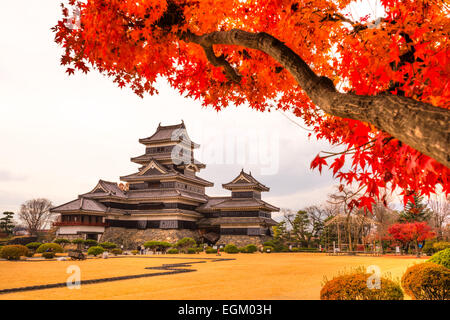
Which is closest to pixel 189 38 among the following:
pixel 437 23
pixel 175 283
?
pixel 437 23

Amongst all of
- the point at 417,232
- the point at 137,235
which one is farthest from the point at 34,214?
the point at 417,232

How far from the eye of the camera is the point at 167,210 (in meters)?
40.1

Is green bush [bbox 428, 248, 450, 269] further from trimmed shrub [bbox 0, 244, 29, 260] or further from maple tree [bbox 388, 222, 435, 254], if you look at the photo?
trimmed shrub [bbox 0, 244, 29, 260]

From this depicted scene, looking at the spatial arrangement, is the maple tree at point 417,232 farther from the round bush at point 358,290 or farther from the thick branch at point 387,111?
the thick branch at point 387,111

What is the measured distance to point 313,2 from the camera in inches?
197

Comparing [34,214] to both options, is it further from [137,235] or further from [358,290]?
[358,290]

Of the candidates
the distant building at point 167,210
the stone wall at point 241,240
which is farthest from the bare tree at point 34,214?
the stone wall at point 241,240

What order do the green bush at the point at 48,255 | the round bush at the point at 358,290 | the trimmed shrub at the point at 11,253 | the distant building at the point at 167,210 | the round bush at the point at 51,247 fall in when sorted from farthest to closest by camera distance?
the distant building at the point at 167,210 → the round bush at the point at 51,247 → the green bush at the point at 48,255 → the trimmed shrub at the point at 11,253 → the round bush at the point at 358,290

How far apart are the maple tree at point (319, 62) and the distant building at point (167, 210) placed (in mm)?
34142

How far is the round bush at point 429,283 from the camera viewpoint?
6.03 m

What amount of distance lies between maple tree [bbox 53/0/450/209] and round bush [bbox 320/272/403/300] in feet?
4.23

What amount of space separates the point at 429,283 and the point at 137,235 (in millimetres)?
38401
